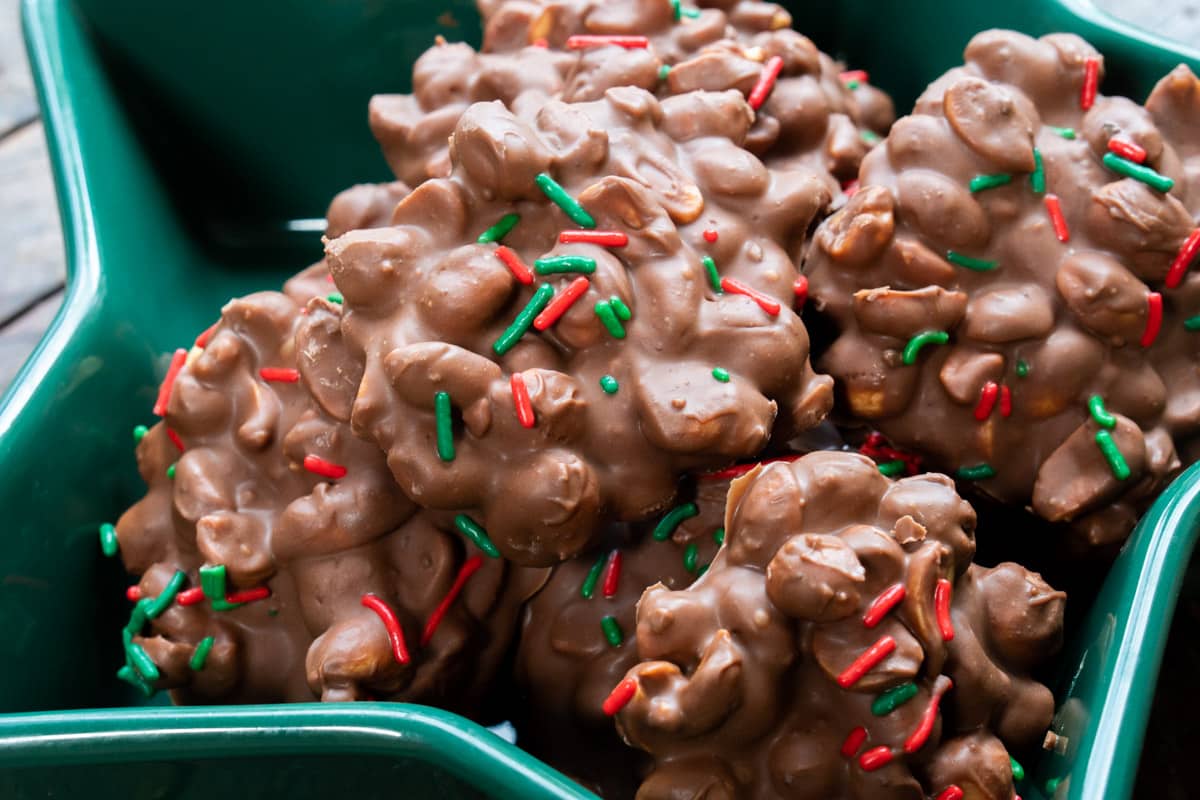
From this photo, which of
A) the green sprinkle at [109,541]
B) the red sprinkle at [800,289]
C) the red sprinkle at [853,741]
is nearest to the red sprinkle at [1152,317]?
the red sprinkle at [800,289]

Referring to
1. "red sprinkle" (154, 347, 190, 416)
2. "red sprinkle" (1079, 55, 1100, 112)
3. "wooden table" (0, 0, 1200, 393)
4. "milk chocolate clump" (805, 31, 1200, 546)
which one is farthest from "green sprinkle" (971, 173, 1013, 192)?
"wooden table" (0, 0, 1200, 393)

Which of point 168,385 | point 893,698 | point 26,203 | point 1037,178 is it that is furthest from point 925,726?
point 26,203

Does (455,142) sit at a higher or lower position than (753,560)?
higher

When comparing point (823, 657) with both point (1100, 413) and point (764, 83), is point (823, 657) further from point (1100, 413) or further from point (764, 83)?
point (764, 83)

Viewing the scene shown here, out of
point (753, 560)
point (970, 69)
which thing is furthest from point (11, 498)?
point (970, 69)

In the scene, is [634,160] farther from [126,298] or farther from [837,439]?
[126,298]

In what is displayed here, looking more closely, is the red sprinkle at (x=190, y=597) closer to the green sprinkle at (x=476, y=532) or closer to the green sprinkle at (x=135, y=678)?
the green sprinkle at (x=135, y=678)
